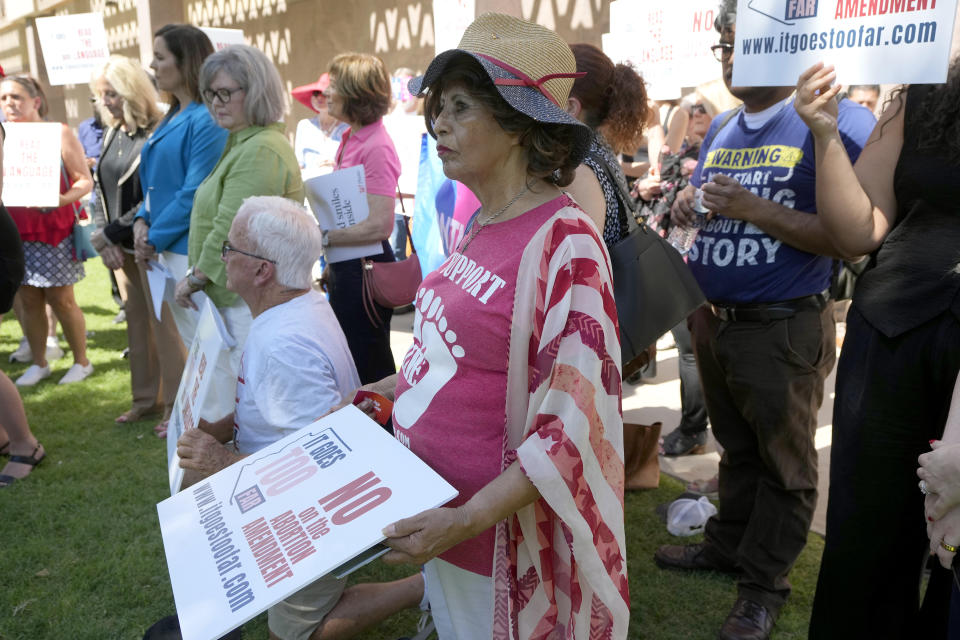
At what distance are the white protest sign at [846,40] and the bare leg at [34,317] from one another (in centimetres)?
539

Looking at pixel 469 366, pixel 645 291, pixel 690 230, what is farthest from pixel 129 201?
pixel 469 366

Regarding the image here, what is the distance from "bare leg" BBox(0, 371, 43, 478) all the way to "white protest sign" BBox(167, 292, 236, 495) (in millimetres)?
2047

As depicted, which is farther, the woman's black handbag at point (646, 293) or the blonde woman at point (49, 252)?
the blonde woman at point (49, 252)

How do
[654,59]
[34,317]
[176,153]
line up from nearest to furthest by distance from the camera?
1. [176,153]
2. [654,59]
3. [34,317]

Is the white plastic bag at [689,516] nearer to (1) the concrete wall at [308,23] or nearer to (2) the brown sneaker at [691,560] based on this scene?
(2) the brown sneaker at [691,560]

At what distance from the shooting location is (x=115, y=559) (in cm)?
354

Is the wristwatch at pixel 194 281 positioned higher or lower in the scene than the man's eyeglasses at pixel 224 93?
lower

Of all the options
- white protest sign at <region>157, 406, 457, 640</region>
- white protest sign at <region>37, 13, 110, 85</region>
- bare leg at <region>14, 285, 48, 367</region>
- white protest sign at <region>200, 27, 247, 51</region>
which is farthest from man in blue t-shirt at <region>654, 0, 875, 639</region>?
white protest sign at <region>37, 13, 110, 85</region>

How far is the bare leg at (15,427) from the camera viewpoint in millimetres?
4332

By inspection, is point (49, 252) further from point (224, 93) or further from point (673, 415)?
point (673, 415)

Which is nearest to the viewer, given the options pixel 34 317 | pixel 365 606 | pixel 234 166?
pixel 365 606

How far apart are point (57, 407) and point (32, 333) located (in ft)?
2.47

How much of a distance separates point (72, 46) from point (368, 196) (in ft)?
19.8

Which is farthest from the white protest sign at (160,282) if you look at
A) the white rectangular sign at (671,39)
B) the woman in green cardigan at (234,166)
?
the white rectangular sign at (671,39)
